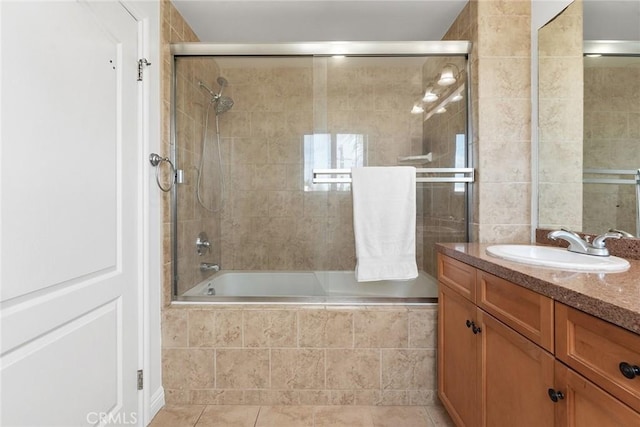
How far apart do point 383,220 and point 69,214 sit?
1.42 meters

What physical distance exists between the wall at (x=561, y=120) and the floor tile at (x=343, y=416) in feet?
4.48

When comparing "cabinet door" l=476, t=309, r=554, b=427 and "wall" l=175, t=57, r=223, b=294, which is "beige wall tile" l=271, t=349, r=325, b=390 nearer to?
"wall" l=175, t=57, r=223, b=294

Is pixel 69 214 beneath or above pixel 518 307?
above

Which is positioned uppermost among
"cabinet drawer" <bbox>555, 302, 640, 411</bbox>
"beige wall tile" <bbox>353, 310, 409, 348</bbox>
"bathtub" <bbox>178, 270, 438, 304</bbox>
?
"cabinet drawer" <bbox>555, 302, 640, 411</bbox>

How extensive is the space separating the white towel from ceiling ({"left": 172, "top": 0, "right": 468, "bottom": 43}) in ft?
3.25

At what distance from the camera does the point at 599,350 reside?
0.68 meters

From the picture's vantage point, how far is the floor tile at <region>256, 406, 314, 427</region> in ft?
4.99

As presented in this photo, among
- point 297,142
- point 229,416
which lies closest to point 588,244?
point 297,142

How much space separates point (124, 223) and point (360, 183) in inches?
46.9

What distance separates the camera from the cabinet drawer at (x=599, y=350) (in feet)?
1.98

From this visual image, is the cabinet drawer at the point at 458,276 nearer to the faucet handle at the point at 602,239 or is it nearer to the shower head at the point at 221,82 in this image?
the faucet handle at the point at 602,239

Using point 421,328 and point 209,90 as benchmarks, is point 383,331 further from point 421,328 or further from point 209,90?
point 209,90

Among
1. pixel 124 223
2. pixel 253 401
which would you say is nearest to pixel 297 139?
pixel 124 223

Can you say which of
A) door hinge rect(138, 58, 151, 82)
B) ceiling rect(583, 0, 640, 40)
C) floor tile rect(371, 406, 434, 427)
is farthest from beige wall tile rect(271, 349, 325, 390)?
ceiling rect(583, 0, 640, 40)
